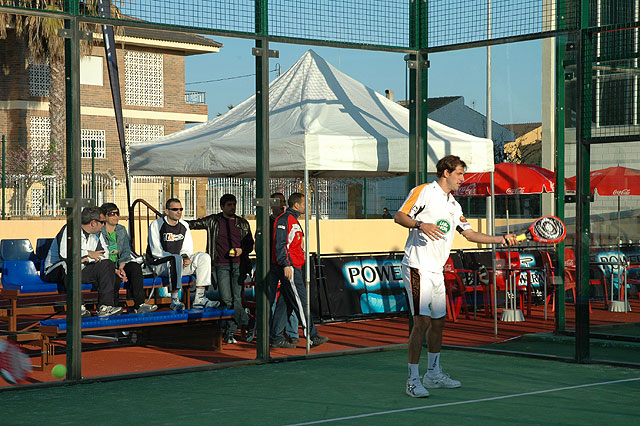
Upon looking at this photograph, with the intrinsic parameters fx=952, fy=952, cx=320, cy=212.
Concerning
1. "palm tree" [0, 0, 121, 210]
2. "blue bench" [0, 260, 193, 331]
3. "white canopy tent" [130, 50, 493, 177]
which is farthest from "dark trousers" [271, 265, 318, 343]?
"palm tree" [0, 0, 121, 210]

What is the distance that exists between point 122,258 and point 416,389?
17.0ft

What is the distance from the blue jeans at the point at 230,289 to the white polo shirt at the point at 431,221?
4.00 meters

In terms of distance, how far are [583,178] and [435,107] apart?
300 centimetres

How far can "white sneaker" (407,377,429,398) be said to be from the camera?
7.89 meters

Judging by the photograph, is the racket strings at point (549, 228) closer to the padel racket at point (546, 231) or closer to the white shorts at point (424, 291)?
the padel racket at point (546, 231)

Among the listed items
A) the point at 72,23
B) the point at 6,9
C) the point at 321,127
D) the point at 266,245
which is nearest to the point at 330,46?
the point at 321,127

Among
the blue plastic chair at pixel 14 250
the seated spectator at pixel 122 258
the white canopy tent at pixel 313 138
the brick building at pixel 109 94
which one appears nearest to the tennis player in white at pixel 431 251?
the white canopy tent at pixel 313 138

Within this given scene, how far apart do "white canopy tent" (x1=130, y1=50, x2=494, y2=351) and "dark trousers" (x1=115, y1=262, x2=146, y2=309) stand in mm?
1289

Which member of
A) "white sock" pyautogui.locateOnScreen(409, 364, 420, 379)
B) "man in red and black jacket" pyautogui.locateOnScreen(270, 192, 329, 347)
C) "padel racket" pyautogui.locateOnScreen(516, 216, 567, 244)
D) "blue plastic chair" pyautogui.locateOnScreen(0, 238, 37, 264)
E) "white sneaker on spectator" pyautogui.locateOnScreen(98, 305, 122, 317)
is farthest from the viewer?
"blue plastic chair" pyautogui.locateOnScreen(0, 238, 37, 264)

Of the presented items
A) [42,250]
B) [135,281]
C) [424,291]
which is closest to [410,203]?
[424,291]

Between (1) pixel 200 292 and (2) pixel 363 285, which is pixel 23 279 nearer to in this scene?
(1) pixel 200 292

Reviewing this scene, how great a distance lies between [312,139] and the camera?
10.5m

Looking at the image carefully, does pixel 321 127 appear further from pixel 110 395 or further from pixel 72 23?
pixel 110 395

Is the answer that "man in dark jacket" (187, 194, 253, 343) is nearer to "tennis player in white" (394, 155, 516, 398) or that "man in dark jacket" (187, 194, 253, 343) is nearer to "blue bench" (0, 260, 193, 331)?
"blue bench" (0, 260, 193, 331)
